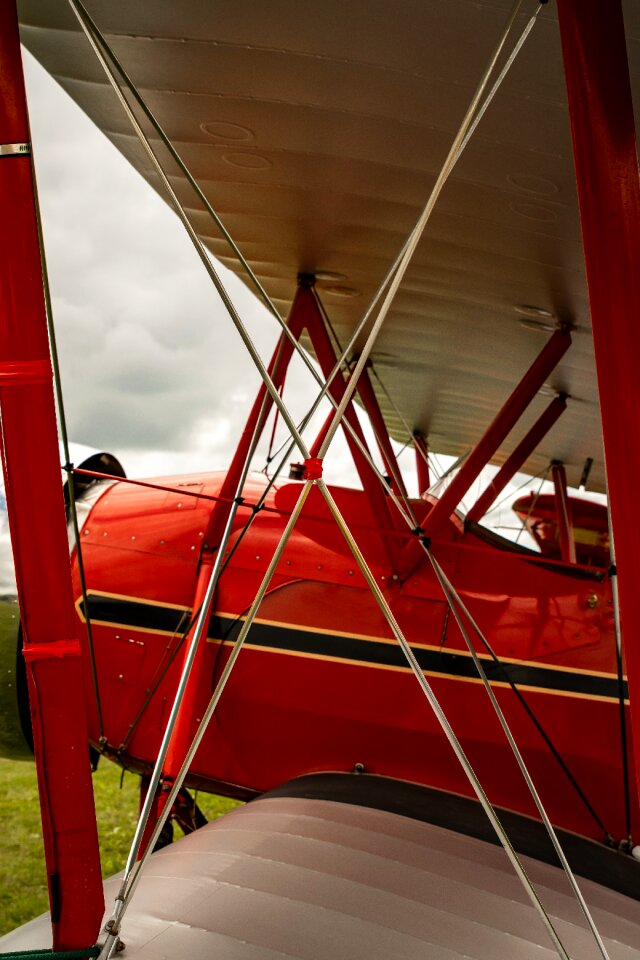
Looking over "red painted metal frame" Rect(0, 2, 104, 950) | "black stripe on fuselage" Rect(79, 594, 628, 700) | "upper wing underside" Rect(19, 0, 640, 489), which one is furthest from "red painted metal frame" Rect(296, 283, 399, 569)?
"red painted metal frame" Rect(0, 2, 104, 950)

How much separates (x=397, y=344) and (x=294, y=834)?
10.2 feet

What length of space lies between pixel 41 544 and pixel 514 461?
3.09 m

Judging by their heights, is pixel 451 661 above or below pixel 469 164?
below

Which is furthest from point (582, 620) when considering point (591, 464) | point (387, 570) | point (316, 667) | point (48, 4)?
point (591, 464)

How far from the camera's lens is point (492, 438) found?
12.3 feet

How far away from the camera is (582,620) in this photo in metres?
3.98

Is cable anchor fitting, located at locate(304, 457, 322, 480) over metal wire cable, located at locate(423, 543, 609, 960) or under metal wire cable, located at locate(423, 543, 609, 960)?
over

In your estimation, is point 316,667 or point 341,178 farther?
point 316,667

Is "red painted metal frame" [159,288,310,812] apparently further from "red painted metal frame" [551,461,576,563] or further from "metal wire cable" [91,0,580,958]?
"red painted metal frame" [551,461,576,563]

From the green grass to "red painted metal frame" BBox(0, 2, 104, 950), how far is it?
2547mm

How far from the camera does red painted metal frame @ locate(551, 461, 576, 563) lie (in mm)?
6012

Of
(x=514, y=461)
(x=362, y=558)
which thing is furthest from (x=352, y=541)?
(x=514, y=461)

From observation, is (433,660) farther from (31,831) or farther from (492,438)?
(31,831)

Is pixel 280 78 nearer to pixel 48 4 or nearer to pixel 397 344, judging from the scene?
Result: pixel 48 4
